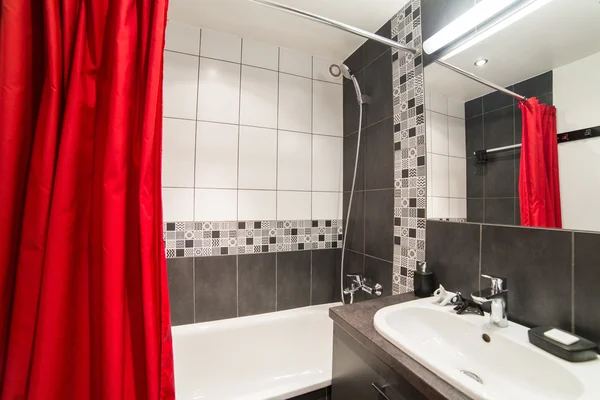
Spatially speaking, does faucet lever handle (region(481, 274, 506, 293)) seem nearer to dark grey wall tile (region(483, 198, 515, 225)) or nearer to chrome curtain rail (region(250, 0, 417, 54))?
dark grey wall tile (region(483, 198, 515, 225))

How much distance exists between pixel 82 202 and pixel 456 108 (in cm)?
134

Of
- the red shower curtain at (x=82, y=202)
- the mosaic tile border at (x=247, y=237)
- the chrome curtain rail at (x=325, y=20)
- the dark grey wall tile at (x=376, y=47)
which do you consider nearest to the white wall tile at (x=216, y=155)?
the mosaic tile border at (x=247, y=237)

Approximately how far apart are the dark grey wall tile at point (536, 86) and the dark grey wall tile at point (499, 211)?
0.35 meters

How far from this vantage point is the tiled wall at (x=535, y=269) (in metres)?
0.69

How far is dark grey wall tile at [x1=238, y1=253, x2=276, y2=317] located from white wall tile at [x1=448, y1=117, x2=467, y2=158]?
1.17m

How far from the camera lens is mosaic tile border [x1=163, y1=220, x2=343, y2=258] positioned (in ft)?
4.82

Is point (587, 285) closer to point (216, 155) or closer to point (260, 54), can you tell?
point (216, 155)

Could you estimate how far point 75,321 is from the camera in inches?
24.8

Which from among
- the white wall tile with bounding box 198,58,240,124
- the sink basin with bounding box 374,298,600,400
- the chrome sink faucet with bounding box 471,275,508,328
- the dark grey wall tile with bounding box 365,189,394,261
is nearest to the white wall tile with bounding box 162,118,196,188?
the white wall tile with bounding box 198,58,240,124

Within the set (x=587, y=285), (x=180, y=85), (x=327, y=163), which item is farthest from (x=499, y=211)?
(x=180, y=85)

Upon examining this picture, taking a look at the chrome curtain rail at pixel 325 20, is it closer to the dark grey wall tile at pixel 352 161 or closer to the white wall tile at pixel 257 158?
the dark grey wall tile at pixel 352 161

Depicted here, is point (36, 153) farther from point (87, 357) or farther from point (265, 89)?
point (265, 89)

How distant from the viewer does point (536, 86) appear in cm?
81

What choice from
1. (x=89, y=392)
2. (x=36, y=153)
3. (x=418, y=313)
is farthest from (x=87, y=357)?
(x=418, y=313)
